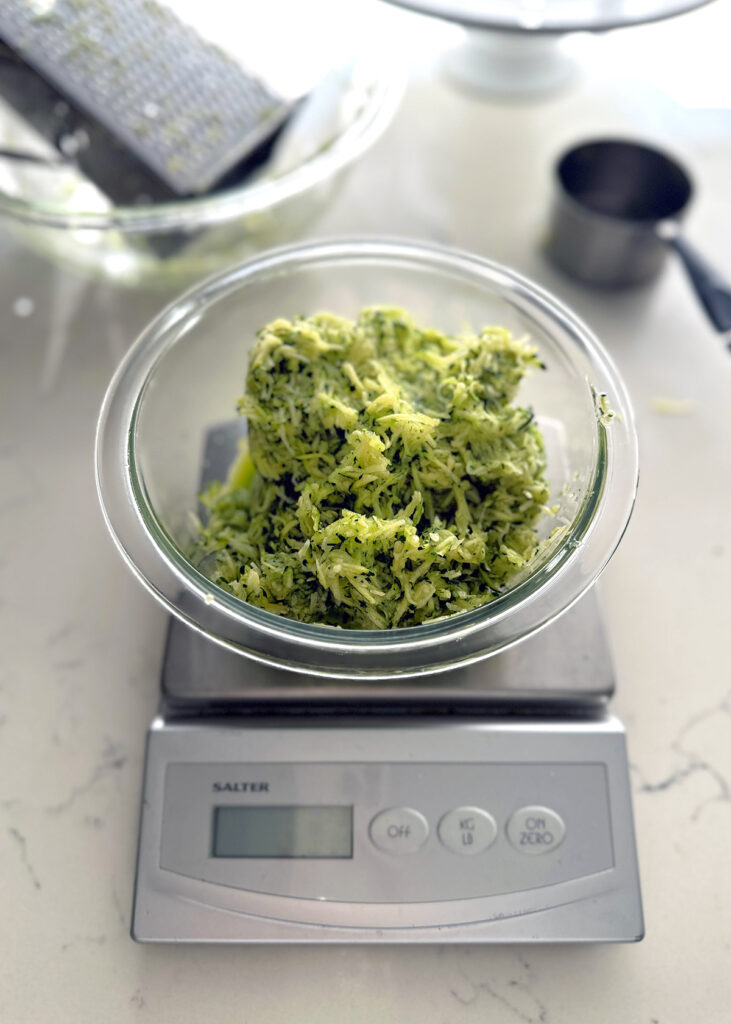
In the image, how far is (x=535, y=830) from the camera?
83 cm

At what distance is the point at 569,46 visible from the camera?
1.57m

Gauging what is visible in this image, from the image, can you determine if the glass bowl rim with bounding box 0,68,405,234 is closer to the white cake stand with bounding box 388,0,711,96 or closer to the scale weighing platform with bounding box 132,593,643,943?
the white cake stand with bounding box 388,0,711,96

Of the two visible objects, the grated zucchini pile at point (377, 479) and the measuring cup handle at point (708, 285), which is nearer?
the grated zucchini pile at point (377, 479)

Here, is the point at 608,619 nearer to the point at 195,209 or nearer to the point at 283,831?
the point at 283,831

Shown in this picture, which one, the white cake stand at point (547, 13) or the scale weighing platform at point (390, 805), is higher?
the white cake stand at point (547, 13)

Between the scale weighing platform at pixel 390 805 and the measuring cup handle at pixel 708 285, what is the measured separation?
21.9 inches

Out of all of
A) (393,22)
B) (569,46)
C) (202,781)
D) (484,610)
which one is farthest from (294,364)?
(569,46)

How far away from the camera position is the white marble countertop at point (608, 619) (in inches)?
32.1

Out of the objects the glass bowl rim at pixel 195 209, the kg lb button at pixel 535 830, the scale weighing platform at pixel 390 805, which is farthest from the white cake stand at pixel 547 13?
the kg lb button at pixel 535 830

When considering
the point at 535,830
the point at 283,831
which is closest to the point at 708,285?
the point at 535,830

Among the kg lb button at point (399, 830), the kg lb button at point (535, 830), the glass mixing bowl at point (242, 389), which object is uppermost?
the glass mixing bowl at point (242, 389)

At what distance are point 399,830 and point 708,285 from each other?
0.86m

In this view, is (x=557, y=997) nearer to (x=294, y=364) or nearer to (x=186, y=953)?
(x=186, y=953)

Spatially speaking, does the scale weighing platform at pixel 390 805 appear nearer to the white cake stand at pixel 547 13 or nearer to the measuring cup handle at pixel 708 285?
the measuring cup handle at pixel 708 285
